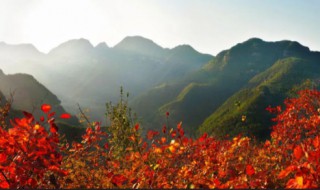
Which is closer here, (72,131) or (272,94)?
(72,131)

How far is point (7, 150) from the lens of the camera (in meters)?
5.46

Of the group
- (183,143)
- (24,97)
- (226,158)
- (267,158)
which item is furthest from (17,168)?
(24,97)

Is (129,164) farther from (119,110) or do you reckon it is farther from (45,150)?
(45,150)

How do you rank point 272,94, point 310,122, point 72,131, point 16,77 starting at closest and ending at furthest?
point 310,122
point 72,131
point 16,77
point 272,94

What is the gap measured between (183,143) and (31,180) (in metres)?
4.33

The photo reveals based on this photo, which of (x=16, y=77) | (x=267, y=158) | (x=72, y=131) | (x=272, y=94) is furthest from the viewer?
(x=272, y=94)

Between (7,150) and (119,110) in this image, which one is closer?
(7,150)

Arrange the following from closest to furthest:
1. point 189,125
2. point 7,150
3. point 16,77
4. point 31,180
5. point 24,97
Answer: point 31,180 < point 7,150 < point 24,97 < point 16,77 < point 189,125

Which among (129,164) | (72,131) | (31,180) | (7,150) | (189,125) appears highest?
(7,150)

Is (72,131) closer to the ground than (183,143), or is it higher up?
closer to the ground

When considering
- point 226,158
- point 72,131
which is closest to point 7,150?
point 226,158

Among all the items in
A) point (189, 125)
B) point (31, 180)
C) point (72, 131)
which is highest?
point (31, 180)

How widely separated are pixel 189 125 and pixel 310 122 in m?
175

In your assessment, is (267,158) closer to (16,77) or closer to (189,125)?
(16,77)
